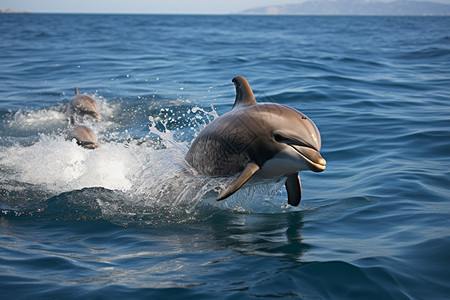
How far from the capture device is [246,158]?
6.10 m

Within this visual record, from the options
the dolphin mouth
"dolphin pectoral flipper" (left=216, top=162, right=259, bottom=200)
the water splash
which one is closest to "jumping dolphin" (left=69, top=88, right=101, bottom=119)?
the water splash

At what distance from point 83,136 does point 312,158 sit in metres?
6.44

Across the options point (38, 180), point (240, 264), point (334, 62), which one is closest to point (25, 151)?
point (38, 180)

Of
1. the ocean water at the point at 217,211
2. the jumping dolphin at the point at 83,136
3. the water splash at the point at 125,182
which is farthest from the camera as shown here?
the jumping dolphin at the point at 83,136

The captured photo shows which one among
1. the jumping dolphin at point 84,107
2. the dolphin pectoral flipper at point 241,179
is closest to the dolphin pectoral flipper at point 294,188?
the dolphin pectoral flipper at point 241,179

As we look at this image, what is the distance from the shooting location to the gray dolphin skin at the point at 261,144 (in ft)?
18.8

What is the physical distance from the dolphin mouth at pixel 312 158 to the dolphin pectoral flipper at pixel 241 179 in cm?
53

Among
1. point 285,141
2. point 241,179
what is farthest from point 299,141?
point 241,179

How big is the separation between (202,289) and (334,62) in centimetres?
1933

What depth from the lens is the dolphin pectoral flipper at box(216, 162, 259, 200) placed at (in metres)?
5.64

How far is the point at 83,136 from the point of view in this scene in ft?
35.7

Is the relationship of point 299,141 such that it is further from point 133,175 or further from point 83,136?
point 83,136

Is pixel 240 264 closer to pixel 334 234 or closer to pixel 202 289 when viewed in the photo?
pixel 202 289

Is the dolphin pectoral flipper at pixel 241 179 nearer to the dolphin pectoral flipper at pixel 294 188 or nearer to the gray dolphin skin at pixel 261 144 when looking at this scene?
the gray dolphin skin at pixel 261 144
